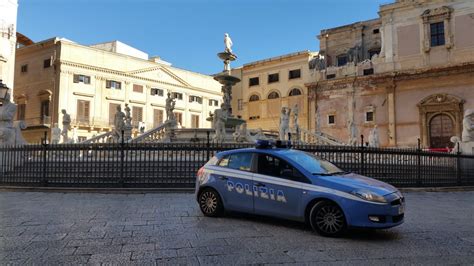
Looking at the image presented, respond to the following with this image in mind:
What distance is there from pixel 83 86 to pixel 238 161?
37705mm

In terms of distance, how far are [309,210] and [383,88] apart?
35566 millimetres

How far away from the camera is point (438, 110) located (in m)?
34.8

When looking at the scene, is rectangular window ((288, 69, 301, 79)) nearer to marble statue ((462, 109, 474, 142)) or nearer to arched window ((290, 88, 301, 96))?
arched window ((290, 88, 301, 96))

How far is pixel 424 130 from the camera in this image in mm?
35125

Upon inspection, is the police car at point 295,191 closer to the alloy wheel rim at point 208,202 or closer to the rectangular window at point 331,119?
the alloy wheel rim at point 208,202

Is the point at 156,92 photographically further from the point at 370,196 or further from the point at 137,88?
the point at 370,196

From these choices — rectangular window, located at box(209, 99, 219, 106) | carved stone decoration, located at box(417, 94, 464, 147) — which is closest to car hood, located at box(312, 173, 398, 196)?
carved stone decoration, located at box(417, 94, 464, 147)

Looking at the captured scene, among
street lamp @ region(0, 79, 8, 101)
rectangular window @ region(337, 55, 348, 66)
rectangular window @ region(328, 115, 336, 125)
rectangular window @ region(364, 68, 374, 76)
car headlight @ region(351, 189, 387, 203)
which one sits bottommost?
car headlight @ region(351, 189, 387, 203)

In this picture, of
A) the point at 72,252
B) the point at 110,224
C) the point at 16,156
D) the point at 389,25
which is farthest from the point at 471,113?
the point at 389,25

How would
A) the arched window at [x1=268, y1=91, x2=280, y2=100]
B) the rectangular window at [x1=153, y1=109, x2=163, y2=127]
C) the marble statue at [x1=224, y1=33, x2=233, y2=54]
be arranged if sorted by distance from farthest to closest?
the arched window at [x1=268, y1=91, x2=280, y2=100]
the rectangular window at [x1=153, y1=109, x2=163, y2=127]
the marble statue at [x1=224, y1=33, x2=233, y2=54]

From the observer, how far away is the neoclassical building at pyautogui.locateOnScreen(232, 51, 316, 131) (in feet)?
154

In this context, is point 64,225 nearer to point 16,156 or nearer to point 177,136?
point 16,156

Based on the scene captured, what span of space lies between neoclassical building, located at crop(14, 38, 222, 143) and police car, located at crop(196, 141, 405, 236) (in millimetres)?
34669

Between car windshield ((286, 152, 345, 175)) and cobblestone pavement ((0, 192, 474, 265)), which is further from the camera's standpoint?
car windshield ((286, 152, 345, 175))
